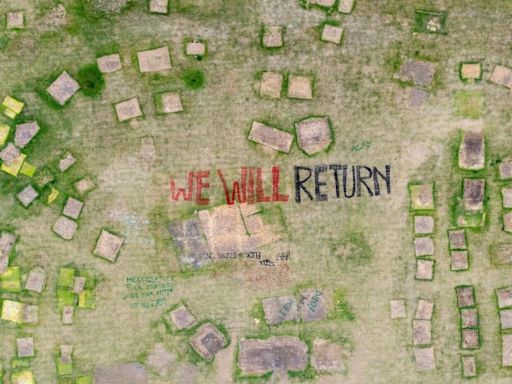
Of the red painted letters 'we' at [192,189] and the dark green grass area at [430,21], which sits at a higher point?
the dark green grass area at [430,21]

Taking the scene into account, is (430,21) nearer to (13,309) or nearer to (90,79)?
(90,79)

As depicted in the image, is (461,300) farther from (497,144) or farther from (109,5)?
(109,5)

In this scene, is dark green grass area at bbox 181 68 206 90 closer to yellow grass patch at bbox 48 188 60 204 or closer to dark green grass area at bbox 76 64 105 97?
dark green grass area at bbox 76 64 105 97

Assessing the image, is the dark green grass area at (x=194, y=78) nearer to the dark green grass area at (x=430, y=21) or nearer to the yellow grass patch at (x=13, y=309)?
the dark green grass area at (x=430, y=21)

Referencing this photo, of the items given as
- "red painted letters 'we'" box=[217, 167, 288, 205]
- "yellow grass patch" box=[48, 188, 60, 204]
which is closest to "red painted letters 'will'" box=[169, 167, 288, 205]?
"red painted letters 'we'" box=[217, 167, 288, 205]

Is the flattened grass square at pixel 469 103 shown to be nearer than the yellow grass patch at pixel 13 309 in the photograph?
Yes

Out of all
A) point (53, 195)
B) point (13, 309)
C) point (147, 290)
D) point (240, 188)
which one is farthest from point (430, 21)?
point (13, 309)

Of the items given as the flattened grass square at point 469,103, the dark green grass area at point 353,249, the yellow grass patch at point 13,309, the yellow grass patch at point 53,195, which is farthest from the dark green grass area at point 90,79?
the flattened grass square at point 469,103
